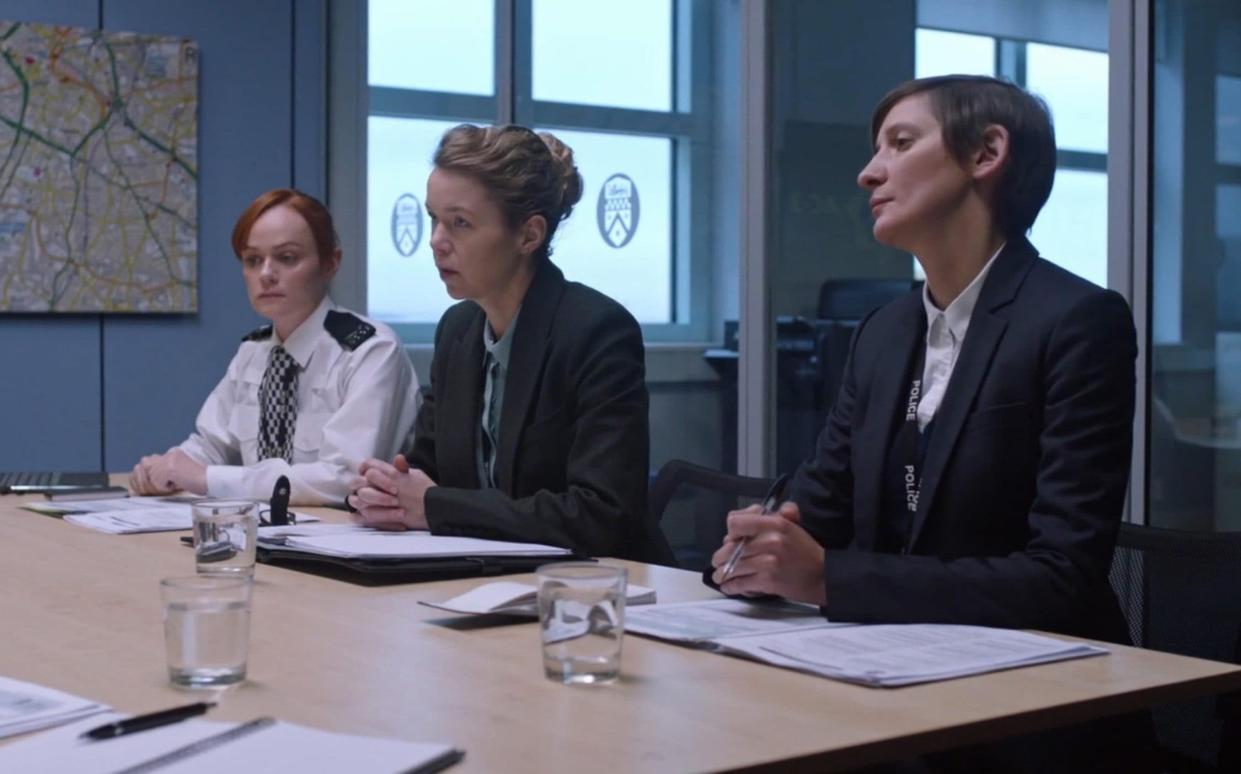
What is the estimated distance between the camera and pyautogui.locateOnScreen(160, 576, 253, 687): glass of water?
4.07ft

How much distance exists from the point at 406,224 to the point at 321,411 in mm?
2316

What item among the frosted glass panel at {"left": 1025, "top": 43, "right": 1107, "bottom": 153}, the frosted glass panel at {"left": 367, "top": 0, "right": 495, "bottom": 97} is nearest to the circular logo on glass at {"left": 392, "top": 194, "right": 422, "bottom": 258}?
the frosted glass panel at {"left": 367, "top": 0, "right": 495, "bottom": 97}

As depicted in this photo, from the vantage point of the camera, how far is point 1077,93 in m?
2.89

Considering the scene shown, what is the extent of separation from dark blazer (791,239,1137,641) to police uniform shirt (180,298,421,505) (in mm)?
1279

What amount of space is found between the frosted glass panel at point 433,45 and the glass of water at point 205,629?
13.0 ft

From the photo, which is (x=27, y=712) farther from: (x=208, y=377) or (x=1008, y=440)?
(x=208, y=377)

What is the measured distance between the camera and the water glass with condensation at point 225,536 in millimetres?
1902

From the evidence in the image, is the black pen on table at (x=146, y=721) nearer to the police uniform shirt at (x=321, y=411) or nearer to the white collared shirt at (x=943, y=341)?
the white collared shirt at (x=943, y=341)

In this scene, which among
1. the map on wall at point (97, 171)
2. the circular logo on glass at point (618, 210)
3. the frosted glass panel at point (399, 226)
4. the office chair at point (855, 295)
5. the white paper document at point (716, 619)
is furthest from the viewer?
the frosted glass panel at point (399, 226)

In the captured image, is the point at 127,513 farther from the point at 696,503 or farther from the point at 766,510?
the point at 766,510

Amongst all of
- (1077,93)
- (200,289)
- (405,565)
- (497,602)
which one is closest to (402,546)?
(405,565)

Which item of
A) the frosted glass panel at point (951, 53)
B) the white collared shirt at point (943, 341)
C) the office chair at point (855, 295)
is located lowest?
the white collared shirt at point (943, 341)

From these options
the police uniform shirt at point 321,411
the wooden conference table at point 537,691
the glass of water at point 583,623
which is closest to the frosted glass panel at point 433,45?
the police uniform shirt at point 321,411

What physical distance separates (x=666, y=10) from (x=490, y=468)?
6.66 feet
